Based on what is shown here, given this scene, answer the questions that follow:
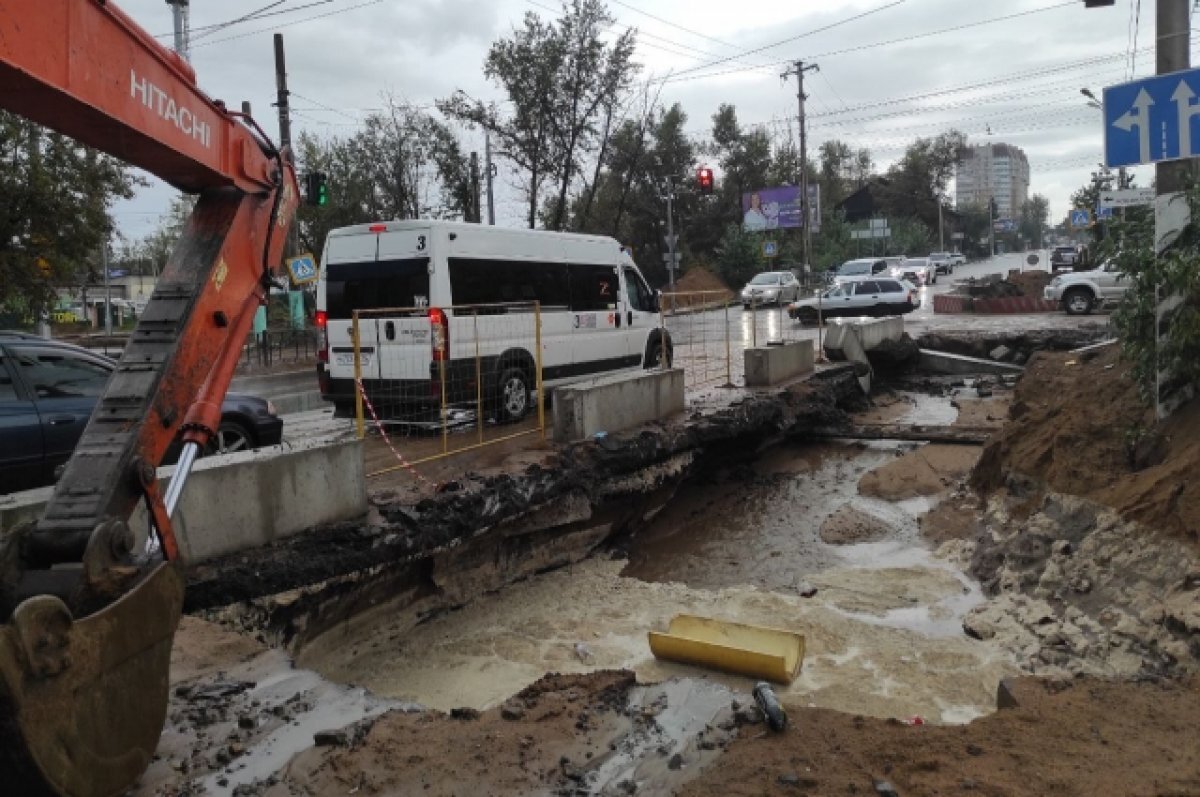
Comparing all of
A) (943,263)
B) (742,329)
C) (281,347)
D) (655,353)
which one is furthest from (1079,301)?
(943,263)

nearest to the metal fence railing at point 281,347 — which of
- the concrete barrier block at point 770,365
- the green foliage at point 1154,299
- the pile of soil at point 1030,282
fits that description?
the concrete barrier block at point 770,365

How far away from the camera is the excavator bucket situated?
296cm

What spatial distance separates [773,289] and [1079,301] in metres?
14.6

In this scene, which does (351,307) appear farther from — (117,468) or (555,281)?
(117,468)

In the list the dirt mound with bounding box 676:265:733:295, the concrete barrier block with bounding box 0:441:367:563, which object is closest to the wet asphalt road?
the concrete barrier block with bounding box 0:441:367:563

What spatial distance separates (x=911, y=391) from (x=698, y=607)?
13.3 meters

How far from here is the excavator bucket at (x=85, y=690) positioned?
296 centimetres

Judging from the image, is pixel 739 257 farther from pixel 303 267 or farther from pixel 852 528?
pixel 852 528

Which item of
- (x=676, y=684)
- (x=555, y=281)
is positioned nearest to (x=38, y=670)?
(x=676, y=684)

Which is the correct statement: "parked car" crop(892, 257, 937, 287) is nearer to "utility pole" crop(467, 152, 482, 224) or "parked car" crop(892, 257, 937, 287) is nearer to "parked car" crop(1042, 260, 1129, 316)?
"parked car" crop(1042, 260, 1129, 316)

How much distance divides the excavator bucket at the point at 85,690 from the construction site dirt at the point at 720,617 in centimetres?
62

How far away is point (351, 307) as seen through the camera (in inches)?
423

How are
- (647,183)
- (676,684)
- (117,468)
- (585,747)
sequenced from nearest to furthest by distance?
(117,468) < (585,747) < (676,684) < (647,183)

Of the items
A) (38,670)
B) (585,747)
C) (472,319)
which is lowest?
(585,747)
